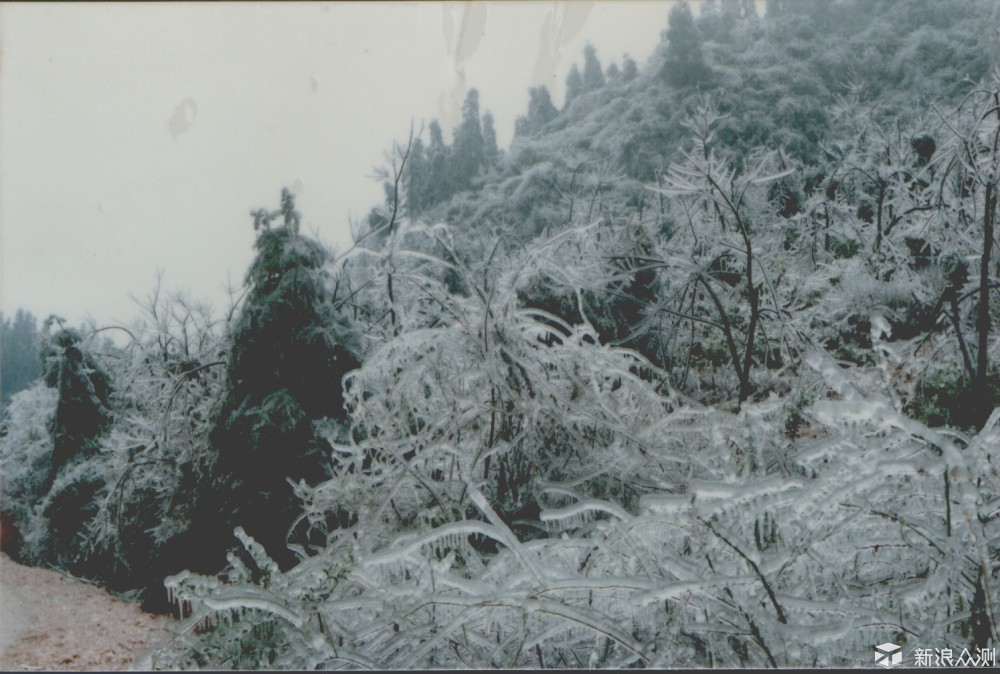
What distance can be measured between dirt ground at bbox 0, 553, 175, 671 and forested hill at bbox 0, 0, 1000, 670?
1.42 ft

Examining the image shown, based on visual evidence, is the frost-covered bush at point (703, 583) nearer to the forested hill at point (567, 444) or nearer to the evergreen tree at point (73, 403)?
the forested hill at point (567, 444)

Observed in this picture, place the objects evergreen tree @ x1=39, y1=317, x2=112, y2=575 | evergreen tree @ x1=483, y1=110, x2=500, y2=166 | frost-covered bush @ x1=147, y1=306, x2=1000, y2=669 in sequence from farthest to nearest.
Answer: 1. evergreen tree @ x1=483, y1=110, x2=500, y2=166
2. evergreen tree @ x1=39, y1=317, x2=112, y2=575
3. frost-covered bush @ x1=147, y1=306, x2=1000, y2=669

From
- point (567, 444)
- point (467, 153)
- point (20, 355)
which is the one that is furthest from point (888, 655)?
point (467, 153)

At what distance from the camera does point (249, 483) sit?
5.98m

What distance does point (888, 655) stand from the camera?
1.62 meters

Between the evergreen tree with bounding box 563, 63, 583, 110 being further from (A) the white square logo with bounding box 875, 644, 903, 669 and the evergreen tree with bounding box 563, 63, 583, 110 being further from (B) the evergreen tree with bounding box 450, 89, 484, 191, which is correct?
(A) the white square logo with bounding box 875, 644, 903, 669

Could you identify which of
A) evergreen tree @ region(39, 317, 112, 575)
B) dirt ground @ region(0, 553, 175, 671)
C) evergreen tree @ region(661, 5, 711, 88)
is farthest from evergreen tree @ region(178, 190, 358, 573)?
evergreen tree @ region(661, 5, 711, 88)

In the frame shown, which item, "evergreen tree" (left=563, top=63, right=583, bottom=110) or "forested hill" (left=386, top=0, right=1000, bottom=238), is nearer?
"forested hill" (left=386, top=0, right=1000, bottom=238)

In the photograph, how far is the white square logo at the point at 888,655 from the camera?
1.61 meters

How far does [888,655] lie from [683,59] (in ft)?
92.1

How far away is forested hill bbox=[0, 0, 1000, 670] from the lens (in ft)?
5.50

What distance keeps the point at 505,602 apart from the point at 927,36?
30.8 meters

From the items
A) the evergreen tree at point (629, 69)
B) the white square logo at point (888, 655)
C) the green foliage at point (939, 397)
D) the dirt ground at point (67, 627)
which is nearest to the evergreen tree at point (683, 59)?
the evergreen tree at point (629, 69)

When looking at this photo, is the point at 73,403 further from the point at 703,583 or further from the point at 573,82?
the point at 573,82
